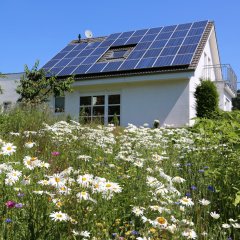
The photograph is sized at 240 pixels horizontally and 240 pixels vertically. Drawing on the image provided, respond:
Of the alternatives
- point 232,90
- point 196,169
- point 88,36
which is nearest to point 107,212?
point 196,169

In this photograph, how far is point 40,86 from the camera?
21.4m

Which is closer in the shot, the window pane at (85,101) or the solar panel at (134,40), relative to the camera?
the window pane at (85,101)

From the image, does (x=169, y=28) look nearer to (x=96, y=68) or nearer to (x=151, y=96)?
(x=96, y=68)

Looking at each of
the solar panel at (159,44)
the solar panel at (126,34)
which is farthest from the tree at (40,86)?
the solar panel at (126,34)

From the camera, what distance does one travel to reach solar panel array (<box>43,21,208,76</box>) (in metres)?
20.3

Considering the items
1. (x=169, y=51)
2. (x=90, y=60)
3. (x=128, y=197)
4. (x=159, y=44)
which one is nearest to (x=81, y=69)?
(x=90, y=60)

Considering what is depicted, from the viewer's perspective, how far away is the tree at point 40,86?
20750 mm

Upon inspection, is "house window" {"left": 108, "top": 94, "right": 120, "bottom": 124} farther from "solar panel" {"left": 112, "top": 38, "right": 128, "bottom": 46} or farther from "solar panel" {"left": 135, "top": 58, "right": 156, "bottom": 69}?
"solar panel" {"left": 112, "top": 38, "right": 128, "bottom": 46}

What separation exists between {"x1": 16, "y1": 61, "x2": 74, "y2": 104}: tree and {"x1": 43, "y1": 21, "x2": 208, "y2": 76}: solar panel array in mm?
1060

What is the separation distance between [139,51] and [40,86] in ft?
18.8

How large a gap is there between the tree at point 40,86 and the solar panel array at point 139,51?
1.06 meters

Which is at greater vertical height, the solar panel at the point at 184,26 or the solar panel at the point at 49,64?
the solar panel at the point at 184,26

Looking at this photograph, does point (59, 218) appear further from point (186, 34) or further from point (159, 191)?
point (186, 34)

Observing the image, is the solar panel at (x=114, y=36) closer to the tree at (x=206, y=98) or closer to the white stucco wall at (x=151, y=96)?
the white stucco wall at (x=151, y=96)
